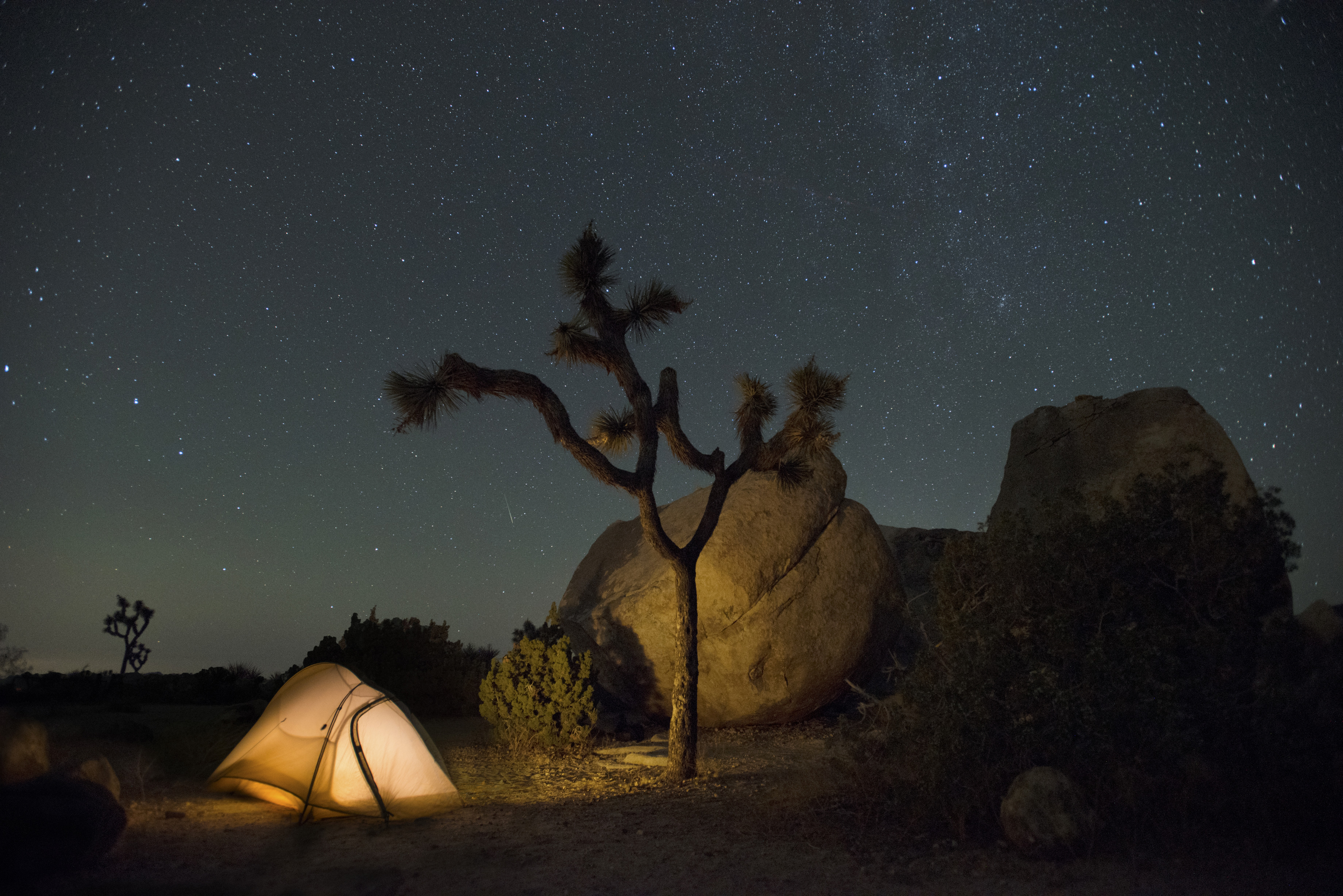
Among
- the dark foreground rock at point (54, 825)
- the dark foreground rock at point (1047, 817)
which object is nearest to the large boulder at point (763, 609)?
the dark foreground rock at point (1047, 817)

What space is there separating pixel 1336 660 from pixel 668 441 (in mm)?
7146

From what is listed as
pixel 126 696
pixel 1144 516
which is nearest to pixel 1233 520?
pixel 1144 516

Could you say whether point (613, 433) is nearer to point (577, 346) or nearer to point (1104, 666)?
point (577, 346)

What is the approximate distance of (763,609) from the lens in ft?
38.4

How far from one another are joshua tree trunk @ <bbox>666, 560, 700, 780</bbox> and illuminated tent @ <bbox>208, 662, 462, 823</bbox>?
8.28 ft

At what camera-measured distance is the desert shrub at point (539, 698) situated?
10414mm

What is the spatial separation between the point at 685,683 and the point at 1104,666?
4.45 m

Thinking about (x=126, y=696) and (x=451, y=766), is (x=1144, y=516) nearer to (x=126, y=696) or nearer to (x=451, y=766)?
(x=451, y=766)

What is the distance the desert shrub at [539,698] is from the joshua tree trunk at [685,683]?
176cm

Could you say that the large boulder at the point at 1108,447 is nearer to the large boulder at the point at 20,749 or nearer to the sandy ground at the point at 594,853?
the sandy ground at the point at 594,853

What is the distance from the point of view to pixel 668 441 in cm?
998

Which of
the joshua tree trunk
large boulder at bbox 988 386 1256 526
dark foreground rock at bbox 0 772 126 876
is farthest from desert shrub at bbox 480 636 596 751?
large boulder at bbox 988 386 1256 526

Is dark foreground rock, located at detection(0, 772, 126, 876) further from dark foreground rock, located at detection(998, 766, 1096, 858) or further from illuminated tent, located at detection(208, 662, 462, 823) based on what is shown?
dark foreground rock, located at detection(998, 766, 1096, 858)

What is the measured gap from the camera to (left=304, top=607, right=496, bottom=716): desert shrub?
550 inches
